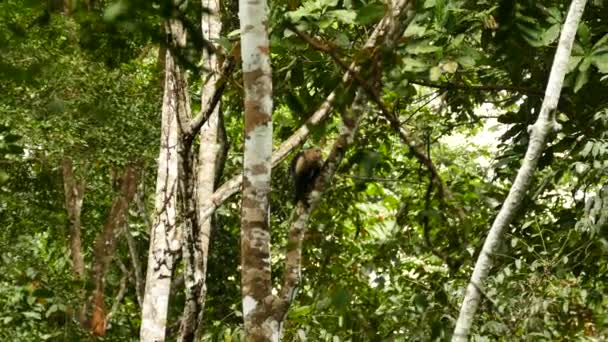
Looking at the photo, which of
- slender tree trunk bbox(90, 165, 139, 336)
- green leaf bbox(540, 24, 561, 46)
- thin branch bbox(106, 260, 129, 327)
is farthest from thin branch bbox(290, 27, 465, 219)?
thin branch bbox(106, 260, 129, 327)

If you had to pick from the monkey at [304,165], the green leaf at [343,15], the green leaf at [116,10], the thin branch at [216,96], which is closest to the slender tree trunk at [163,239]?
the monkey at [304,165]

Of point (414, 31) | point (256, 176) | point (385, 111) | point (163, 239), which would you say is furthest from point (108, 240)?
point (385, 111)

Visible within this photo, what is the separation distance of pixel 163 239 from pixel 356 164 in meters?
1.86

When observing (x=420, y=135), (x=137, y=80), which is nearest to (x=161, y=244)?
(x=420, y=135)

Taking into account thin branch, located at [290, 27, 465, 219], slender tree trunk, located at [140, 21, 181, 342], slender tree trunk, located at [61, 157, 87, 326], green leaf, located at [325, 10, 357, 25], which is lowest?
thin branch, located at [290, 27, 465, 219]

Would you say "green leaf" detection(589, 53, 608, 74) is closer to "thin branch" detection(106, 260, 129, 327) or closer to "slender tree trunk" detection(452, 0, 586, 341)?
"slender tree trunk" detection(452, 0, 586, 341)

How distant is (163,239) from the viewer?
380 centimetres

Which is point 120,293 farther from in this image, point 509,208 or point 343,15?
point 509,208

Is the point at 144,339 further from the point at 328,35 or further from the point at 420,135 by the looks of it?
the point at 328,35

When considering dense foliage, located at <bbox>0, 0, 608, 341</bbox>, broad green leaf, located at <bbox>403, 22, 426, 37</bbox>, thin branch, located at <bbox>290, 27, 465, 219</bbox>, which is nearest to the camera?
thin branch, located at <bbox>290, 27, 465, 219</bbox>

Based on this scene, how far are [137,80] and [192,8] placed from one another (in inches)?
166

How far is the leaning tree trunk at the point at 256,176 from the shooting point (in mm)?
1944

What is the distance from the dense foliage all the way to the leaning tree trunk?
133 millimetres

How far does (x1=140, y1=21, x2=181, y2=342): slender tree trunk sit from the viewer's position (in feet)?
12.3
